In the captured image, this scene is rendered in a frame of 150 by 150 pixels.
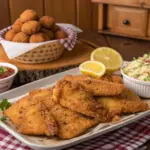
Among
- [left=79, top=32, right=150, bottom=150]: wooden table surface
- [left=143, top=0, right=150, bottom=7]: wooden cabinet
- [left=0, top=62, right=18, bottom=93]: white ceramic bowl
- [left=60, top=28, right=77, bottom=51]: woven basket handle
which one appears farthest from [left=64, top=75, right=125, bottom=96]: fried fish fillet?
[left=143, top=0, right=150, bottom=7]: wooden cabinet

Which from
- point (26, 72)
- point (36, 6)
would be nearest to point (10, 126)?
point (26, 72)

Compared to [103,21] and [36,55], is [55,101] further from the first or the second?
[103,21]

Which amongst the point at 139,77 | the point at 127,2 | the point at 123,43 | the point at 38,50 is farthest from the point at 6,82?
the point at 127,2

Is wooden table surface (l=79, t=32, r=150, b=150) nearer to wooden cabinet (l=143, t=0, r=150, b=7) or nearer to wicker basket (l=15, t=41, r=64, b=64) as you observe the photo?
wooden cabinet (l=143, t=0, r=150, b=7)

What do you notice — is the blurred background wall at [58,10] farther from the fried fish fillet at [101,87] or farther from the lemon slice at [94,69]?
the fried fish fillet at [101,87]

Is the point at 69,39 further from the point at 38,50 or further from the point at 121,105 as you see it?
the point at 121,105
